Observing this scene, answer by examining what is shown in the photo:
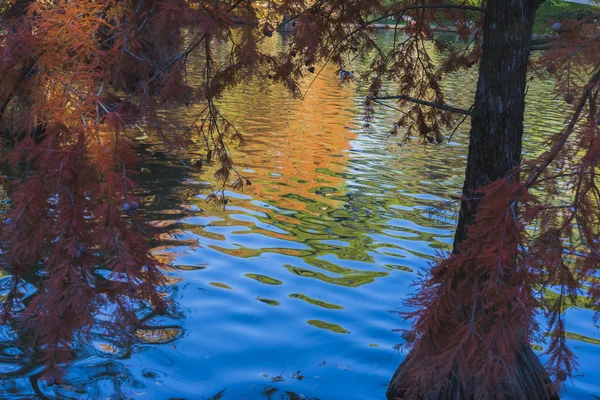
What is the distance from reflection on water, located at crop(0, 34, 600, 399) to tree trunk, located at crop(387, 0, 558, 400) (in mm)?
1240

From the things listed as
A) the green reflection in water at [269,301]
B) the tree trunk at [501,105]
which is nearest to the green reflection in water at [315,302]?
the green reflection in water at [269,301]

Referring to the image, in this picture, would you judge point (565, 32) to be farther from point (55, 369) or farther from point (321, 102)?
point (321, 102)

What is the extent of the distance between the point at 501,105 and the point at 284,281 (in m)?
3.80

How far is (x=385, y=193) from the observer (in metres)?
11.6

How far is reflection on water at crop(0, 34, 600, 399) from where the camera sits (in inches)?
228

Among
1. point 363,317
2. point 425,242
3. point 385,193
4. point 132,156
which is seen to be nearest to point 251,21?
point 132,156

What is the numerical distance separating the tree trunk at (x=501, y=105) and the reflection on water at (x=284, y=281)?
4.07 feet

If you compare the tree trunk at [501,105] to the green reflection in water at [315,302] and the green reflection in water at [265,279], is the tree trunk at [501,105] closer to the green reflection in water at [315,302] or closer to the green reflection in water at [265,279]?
the green reflection in water at [315,302]

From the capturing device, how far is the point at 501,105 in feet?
15.7

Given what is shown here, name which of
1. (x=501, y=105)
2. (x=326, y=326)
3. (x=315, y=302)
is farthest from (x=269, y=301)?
(x=501, y=105)

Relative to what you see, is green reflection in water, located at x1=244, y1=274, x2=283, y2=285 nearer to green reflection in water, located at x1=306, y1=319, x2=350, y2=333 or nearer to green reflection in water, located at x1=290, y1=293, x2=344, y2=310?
green reflection in water, located at x1=290, y1=293, x2=344, y2=310

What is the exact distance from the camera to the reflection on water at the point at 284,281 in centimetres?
579

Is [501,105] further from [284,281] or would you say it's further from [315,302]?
[284,281]

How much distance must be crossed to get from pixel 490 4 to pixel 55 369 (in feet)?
12.3
